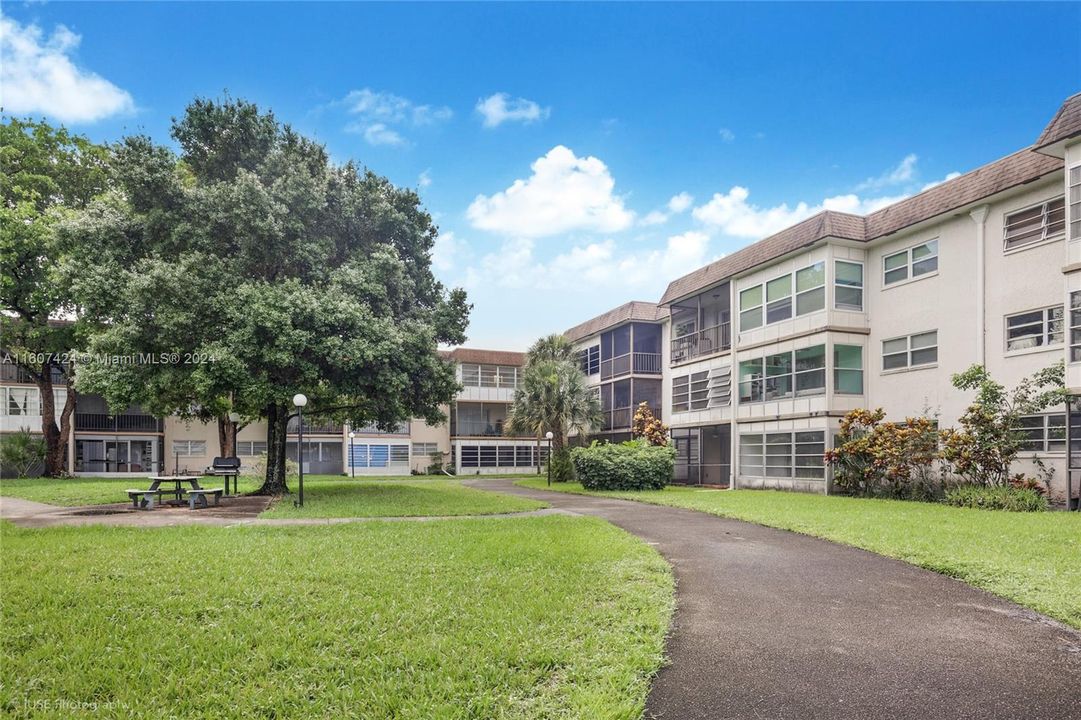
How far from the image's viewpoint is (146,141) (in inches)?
682

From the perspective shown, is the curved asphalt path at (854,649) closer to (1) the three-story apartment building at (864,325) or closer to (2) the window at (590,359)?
(1) the three-story apartment building at (864,325)

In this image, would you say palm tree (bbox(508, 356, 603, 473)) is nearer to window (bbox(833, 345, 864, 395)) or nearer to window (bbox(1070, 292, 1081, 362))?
window (bbox(833, 345, 864, 395))

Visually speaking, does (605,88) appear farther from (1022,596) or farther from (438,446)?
(438,446)

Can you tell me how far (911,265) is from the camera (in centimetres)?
2011

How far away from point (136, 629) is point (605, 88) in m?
13.3

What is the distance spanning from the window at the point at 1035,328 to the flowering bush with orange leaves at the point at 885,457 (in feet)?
9.51

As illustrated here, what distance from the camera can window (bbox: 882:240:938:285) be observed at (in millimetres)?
19422

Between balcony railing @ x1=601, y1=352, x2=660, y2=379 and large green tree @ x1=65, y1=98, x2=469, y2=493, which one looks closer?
large green tree @ x1=65, y1=98, x2=469, y2=493

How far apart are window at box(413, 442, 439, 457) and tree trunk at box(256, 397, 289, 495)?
936 inches

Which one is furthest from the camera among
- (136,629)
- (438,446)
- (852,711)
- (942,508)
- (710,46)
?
(438,446)

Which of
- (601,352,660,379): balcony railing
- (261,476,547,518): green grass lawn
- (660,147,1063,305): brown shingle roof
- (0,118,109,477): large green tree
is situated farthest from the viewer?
(601,352,660,379): balcony railing

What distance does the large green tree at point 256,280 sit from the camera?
16031 millimetres

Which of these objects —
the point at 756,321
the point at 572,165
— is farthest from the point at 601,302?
the point at 572,165

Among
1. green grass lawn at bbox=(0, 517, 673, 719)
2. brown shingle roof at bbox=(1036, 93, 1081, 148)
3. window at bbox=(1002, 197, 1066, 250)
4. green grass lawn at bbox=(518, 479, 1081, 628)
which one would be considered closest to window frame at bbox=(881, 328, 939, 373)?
window at bbox=(1002, 197, 1066, 250)
